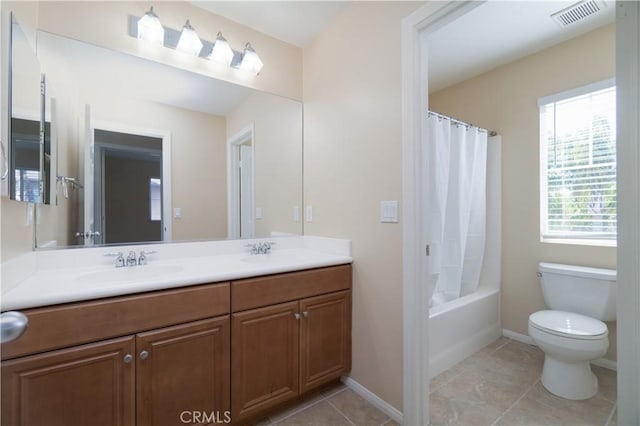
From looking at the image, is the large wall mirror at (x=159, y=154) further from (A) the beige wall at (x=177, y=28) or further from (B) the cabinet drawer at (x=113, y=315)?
(B) the cabinet drawer at (x=113, y=315)

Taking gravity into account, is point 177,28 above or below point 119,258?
above

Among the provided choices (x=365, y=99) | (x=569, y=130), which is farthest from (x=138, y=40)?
(x=569, y=130)

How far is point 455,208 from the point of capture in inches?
86.6

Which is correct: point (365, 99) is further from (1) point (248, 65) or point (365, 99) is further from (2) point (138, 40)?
(2) point (138, 40)

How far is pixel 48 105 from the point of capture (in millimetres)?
1289

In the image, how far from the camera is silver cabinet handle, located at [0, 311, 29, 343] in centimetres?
43

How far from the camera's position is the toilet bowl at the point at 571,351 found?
1576 millimetres

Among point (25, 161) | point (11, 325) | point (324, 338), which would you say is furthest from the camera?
point (324, 338)

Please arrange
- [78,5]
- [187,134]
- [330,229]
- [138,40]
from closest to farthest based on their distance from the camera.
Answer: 1. [78,5]
2. [138,40]
3. [187,134]
4. [330,229]

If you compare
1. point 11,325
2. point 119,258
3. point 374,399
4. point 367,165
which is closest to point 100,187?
point 119,258

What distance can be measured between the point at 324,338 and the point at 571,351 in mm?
1425

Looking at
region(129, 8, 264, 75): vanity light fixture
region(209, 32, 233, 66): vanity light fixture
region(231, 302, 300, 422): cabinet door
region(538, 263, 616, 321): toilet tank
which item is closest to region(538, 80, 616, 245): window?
region(538, 263, 616, 321): toilet tank

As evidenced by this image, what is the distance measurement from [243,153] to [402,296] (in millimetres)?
1431

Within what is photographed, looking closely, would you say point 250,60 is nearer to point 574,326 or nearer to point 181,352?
point 181,352
